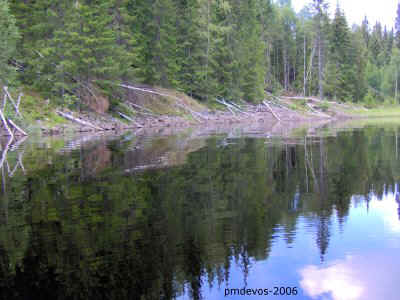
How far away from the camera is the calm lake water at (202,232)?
6.08m

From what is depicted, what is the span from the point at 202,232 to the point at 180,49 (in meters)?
45.4

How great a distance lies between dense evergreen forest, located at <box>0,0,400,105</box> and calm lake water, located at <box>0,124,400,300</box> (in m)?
22.4

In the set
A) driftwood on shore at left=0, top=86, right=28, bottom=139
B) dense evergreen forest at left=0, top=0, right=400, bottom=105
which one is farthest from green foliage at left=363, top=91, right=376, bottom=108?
driftwood on shore at left=0, top=86, right=28, bottom=139

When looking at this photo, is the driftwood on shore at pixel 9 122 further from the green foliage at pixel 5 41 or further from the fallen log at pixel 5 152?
the fallen log at pixel 5 152

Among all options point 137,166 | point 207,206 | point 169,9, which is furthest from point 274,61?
point 207,206

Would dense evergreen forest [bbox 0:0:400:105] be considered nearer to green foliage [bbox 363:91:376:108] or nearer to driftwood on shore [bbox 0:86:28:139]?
green foliage [bbox 363:91:376:108]

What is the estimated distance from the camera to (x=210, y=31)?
175 feet

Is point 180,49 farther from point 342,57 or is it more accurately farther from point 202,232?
point 202,232

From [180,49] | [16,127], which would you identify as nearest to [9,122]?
[16,127]

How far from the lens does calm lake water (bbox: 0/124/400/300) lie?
19.9ft

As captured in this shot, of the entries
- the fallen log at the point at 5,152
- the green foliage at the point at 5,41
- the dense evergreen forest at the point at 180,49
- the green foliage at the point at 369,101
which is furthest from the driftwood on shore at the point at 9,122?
the green foliage at the point at 369,101

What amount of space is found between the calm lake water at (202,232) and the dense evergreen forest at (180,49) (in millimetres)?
22410

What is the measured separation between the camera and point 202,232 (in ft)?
26.9

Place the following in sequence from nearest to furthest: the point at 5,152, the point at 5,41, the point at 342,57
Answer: the point at 5,152 < the point at 5,41 < the point at 342,57
